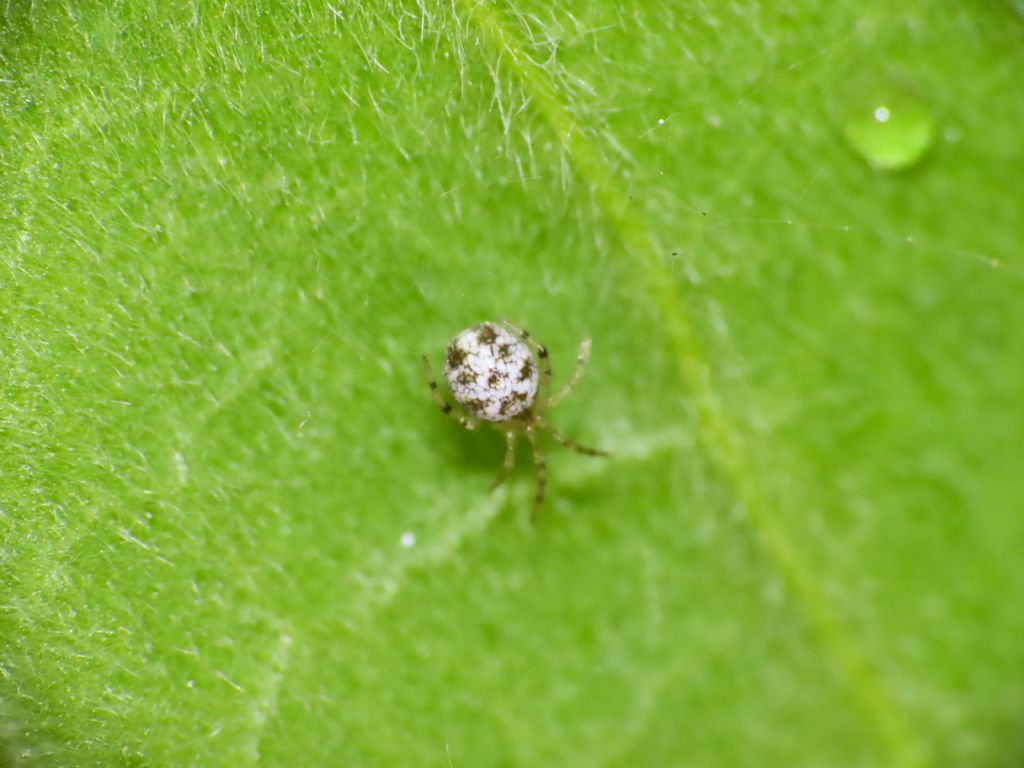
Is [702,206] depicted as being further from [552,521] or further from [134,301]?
[134,301]

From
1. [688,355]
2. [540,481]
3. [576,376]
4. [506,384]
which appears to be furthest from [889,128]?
[506,384]

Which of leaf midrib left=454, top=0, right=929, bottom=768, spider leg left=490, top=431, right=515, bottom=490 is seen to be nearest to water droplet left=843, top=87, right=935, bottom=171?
leaf midrib left=454, top=0, right=929, bottom=768

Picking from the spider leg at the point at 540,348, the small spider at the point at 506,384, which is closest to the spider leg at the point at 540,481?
the small spider at the point at 506,384

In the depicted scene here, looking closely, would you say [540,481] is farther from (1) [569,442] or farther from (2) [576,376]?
(2) [576,376]

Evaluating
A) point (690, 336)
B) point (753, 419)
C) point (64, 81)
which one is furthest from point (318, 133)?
point (753, 419)

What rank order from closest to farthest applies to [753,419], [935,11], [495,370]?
[935,11], [753,419], [495,370]

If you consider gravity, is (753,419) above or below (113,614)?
above
